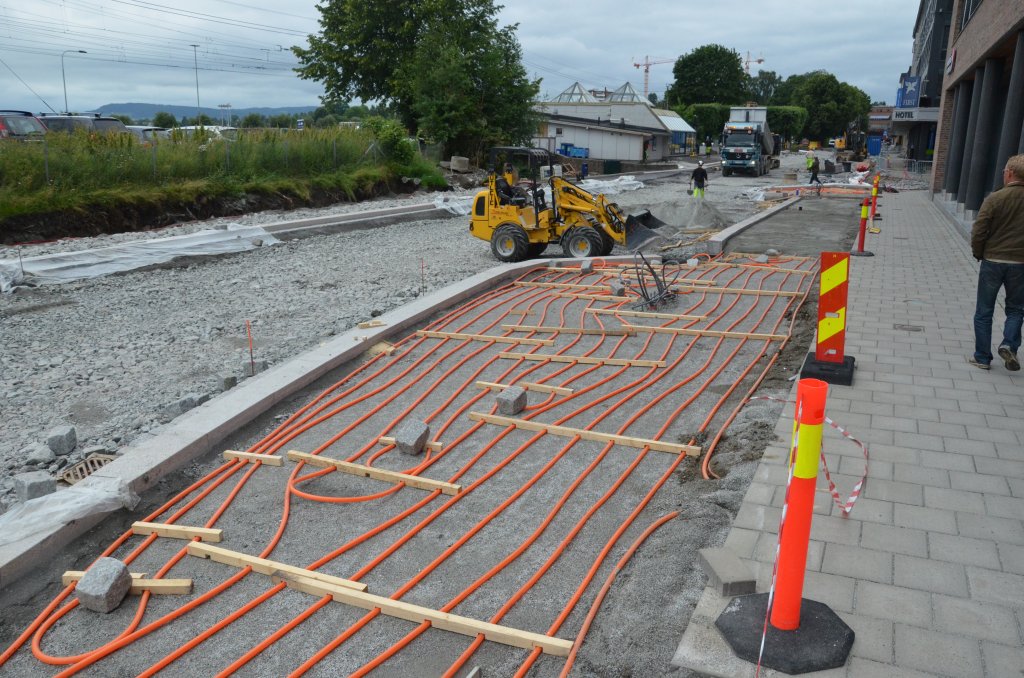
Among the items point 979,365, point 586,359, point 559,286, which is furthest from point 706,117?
point 979,365

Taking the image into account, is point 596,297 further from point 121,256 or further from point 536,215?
point 121,256

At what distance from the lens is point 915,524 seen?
A: 4.04 meters

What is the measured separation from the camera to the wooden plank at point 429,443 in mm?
5730

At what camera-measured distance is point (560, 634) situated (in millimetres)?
3572

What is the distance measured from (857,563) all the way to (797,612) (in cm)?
79

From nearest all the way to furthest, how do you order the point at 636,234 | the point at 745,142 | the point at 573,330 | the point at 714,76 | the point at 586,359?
1. the point at 586,359
2. the point at 573,330
3. the point at 636,234
4. the point at 745,142
5. the point at 714,76

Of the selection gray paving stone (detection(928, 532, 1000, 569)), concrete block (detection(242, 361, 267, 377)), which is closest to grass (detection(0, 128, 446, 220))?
concrete block (detection(242, 361, 267, 377))

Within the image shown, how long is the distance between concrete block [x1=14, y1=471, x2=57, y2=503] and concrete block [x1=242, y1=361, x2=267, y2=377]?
271 cm

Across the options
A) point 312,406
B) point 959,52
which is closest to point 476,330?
point 312,406

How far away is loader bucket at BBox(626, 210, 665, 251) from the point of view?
1520cm

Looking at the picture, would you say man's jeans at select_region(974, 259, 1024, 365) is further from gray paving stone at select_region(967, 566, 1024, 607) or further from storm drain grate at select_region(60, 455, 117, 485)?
storm drain grate at select_region(60, 455, 117, 485)

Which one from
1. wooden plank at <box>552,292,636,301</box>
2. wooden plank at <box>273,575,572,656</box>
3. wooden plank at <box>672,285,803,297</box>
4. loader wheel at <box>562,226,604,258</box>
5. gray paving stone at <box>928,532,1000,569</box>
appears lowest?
wooden plank at <box>273,575,572,656</box>

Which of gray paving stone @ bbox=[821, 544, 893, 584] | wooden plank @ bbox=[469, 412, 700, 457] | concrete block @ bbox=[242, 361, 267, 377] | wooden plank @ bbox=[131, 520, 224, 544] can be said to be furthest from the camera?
concrete block @ bbox=[242, 361, 267, 377]

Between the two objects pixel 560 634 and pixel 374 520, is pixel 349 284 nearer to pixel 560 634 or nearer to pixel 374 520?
pixel 374 520
